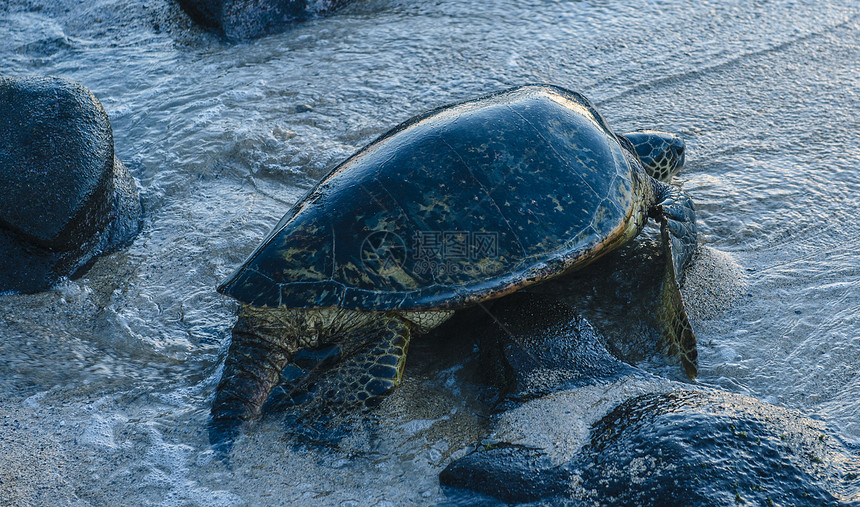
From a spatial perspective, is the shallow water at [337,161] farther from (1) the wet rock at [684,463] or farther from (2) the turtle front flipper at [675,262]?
(1) the wet rock at [684,463]

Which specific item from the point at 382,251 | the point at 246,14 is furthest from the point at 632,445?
the point at 246,14

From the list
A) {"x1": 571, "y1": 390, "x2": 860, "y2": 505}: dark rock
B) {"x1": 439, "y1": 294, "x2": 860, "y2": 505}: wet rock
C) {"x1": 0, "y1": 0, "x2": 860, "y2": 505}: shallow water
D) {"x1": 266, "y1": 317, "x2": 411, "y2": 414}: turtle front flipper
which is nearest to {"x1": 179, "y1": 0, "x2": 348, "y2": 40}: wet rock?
{"x1": 0, "y1": 0, "x2": 860, "y2": 505}: shallow water

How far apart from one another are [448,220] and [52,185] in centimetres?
228

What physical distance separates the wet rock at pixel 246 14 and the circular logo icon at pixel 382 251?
4.53m

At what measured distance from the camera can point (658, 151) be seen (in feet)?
12.9

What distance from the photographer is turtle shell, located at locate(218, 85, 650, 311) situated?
2834mm

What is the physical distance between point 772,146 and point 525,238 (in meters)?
2.55

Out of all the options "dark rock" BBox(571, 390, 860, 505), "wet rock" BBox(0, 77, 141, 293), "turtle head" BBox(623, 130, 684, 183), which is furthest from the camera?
"turtle head" BBox(623, 130, 684, 183)

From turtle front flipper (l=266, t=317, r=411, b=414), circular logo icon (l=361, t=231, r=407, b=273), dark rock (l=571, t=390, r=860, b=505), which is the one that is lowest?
turtle front flipper (l=266, t=317, r=411, b=414)

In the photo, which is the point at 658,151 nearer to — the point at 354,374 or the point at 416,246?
the point at 416,246

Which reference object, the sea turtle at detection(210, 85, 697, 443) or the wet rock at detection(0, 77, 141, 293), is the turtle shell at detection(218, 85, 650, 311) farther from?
the wet rock at detection(0, 77, 141, 293)

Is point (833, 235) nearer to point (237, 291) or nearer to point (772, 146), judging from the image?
point (772, 146)

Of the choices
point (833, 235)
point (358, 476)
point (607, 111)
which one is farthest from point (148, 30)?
point (833, 235)

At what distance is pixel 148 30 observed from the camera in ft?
21.7
